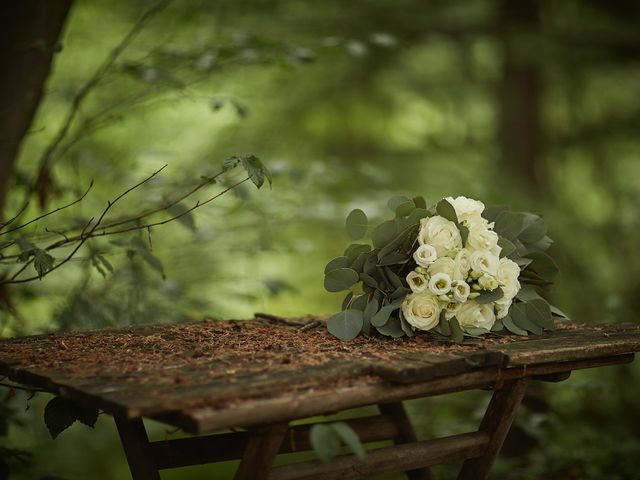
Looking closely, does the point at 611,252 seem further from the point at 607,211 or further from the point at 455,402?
the point at 455,402

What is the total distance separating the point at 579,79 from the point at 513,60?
92cm

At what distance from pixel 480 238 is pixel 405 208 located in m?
0.24

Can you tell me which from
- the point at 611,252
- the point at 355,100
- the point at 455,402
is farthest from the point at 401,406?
the point at 355,100

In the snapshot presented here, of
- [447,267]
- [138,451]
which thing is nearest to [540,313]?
[447,267]

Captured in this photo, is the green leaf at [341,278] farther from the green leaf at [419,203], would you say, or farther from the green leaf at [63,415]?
the green leaf at [63,415]

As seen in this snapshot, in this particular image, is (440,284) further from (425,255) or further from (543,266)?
(543,266)

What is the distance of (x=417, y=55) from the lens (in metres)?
6.39

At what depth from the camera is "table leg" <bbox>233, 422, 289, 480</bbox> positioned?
1.55m

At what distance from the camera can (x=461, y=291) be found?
1978 mm

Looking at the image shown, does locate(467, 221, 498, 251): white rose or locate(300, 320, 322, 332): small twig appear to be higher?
locate(467, 221, 498, 251): white rose

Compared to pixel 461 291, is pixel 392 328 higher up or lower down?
lower down

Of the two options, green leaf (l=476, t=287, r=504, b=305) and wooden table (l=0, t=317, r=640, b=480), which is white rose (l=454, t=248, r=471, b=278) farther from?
wooden table (l=0, t=317, r=640, b=480)

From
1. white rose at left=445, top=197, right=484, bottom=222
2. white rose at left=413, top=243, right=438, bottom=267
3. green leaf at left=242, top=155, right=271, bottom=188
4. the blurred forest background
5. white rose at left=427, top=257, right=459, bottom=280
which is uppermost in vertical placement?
green leaf at left=242, top=155, right=271, bottom=188

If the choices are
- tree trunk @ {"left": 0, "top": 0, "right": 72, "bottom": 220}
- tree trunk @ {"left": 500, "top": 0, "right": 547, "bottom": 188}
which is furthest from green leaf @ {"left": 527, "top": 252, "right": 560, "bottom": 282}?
tree trunk @ {"left": 500, "top": 0, "right": 547, "bottom": 188}
